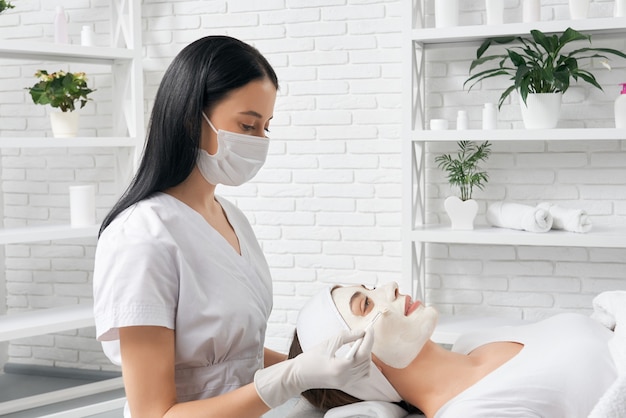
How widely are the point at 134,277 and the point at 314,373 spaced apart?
393 millimetres

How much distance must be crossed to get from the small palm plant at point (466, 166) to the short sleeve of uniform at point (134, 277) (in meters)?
2.01

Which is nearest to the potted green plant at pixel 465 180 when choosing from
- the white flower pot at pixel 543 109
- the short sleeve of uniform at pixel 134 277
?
the white flower pot at pixel 543 109

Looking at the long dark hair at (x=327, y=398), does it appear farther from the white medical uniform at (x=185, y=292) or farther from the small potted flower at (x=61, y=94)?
the small potted flower at (x=61, y=94)

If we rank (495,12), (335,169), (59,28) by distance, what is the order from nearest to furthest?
(495,12)
(59,28)
(335,169)

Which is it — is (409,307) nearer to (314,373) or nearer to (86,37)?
(314,373)

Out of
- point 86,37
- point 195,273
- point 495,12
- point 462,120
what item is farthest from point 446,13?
point 195,273

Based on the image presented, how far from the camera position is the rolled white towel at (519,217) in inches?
123

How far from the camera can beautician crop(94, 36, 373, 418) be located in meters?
1.47

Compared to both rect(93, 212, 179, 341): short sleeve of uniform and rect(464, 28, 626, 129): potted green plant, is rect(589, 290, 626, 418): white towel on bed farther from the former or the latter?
rect(464, 28, 626, 129): potted green plant

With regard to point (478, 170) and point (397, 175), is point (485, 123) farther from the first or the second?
point (397, 175)

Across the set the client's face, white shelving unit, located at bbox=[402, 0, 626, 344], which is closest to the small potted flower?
white shelving unit, located at bbox=[402, 0, 626, 344]

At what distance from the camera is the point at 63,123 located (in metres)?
3.59

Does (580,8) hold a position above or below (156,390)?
above

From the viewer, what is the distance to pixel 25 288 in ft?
13.8
